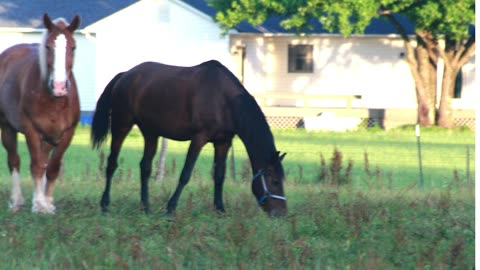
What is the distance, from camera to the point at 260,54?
41.4 meters

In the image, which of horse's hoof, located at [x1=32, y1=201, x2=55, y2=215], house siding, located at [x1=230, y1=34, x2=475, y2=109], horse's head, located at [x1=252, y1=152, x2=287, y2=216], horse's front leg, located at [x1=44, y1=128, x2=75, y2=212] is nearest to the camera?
horse's hoof, located at [x1=32, y1=201, x2=55, y2=215]

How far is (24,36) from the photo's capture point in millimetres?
41281

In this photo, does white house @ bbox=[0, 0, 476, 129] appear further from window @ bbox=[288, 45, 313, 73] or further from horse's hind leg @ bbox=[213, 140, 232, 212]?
horse's hind leg @ bbox=[213, 140, 232, 212]

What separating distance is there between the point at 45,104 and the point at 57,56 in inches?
31.1

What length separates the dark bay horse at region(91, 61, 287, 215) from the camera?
12109 millimetres

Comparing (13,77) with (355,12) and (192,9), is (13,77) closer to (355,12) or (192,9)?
(355,12)

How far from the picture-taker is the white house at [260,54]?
4016 centimetres

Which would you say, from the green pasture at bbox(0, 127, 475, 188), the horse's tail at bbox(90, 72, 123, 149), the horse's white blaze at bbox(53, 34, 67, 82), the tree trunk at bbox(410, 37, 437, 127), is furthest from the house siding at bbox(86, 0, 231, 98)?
the horse's white blaze at bbox(53, 34, 67, 82)

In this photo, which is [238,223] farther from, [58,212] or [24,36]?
[24,36]

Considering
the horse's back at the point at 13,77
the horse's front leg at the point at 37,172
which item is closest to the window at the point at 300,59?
the horse's back at the point at 13,77

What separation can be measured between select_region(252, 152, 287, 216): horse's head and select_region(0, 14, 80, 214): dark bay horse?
2295 mm

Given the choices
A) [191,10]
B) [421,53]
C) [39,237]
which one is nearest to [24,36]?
[191,10]

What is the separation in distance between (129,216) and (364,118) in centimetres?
2809

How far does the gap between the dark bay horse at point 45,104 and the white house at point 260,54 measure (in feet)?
90.4
